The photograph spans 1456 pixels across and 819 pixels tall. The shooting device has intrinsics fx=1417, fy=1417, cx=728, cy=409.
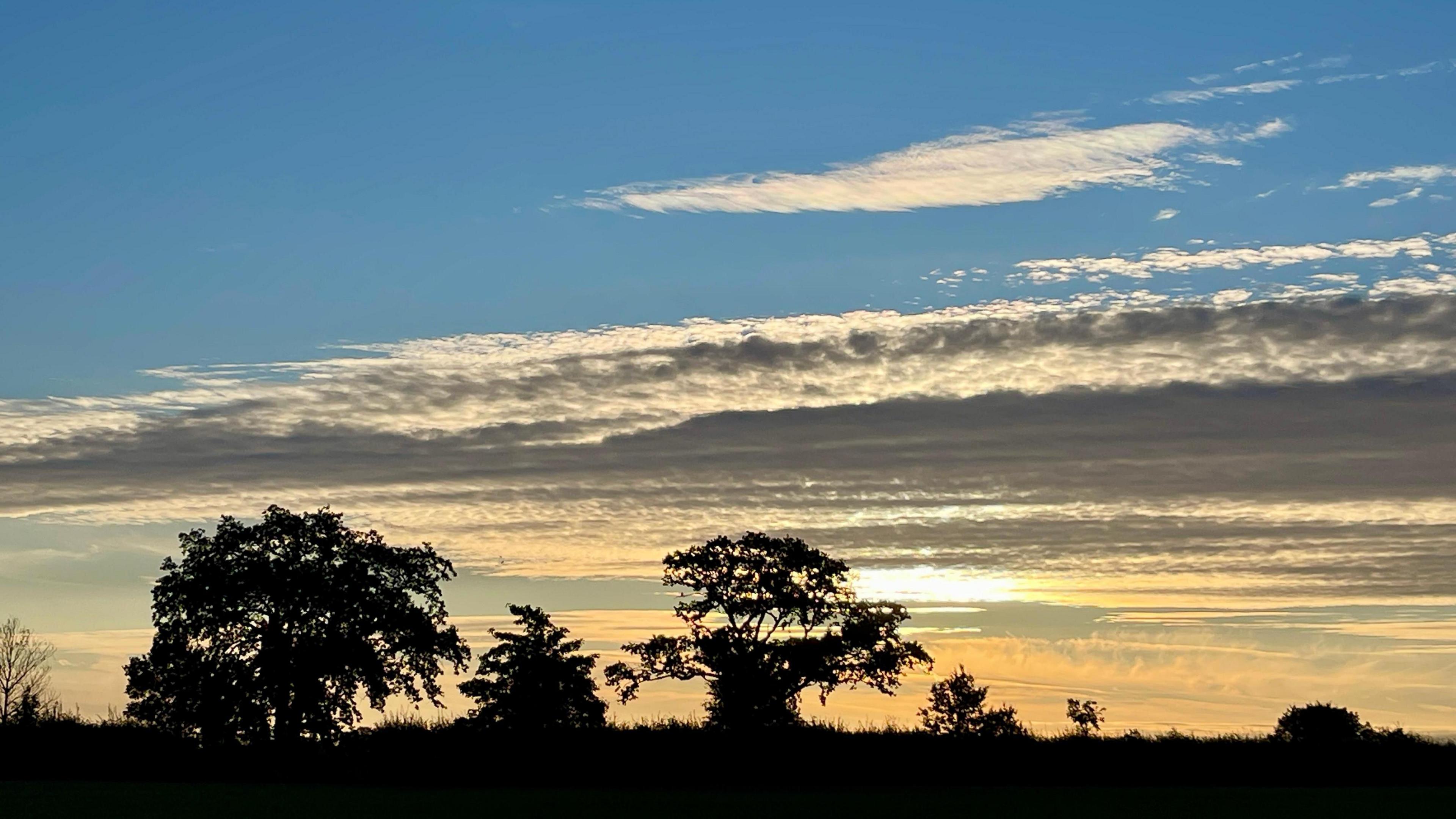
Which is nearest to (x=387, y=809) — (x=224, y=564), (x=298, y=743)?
(x=298, y=743)

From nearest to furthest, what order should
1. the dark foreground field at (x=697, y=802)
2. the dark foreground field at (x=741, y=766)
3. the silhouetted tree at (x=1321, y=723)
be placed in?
the dark foreground field at (x=697, y=802) < the dark foreground field at (x=741, y=766) < the silhouetted tree at (x=1321, y=723)

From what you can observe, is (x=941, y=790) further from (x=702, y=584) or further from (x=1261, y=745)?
(x=702, y=584)

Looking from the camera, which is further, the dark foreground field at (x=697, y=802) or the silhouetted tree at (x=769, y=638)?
the silhouetted tree at (x=769, y=638)

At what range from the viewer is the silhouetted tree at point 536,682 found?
257 ft

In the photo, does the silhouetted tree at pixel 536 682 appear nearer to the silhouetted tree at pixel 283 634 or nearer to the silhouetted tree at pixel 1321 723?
the silhouetted tree at pixel 283 634

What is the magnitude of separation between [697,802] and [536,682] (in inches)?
1869

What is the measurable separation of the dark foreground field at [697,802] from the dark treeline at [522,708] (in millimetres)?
3661

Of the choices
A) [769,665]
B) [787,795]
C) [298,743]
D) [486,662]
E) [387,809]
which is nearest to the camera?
[387,809]

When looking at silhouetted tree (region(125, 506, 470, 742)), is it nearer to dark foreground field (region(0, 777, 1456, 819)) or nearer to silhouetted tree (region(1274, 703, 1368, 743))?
A: dark foreground field (region(0, 777, 1456, 819))

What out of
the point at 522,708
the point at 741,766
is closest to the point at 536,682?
the point at 522,708

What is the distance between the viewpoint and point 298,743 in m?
56.6

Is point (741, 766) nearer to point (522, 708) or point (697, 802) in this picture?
point (697, 802)

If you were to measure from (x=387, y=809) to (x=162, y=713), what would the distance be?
34578mm

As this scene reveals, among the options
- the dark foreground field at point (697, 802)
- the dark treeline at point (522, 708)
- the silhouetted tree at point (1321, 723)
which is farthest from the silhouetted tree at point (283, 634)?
the silhouetted tree at point (1321, 723)
